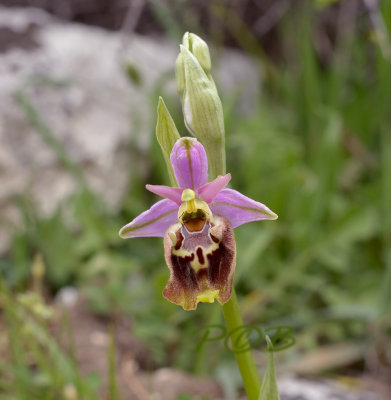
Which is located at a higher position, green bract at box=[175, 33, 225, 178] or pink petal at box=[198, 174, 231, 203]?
green bract at box=[175, 33, 225, 178]

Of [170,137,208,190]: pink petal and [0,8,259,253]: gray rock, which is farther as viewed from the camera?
[0,8,259,253]: gray rock

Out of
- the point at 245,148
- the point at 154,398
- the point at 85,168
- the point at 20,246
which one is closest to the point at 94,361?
the point at 154,398

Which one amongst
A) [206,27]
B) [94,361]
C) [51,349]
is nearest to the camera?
[51,349]

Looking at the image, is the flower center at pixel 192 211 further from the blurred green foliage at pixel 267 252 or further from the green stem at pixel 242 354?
the blurred green foliage at pixel 267 252

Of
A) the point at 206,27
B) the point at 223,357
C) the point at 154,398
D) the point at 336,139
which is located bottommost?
the point at 154,398

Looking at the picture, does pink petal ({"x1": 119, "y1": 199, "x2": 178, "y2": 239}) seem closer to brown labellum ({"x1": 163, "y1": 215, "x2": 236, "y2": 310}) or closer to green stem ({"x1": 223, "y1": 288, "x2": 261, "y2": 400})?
brown labellum ({"x1": 163, "y1": 215, "x2": 236, "y2": 310})

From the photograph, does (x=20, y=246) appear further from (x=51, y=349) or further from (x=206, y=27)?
(x=206, y=27)

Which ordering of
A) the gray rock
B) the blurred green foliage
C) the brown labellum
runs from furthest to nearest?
1. the gray rock
2. the blurred green foliage
3. the brown labellum

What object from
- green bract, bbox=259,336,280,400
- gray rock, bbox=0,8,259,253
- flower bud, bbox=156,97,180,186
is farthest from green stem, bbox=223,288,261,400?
gray rock, bbox=0,8,259,253
